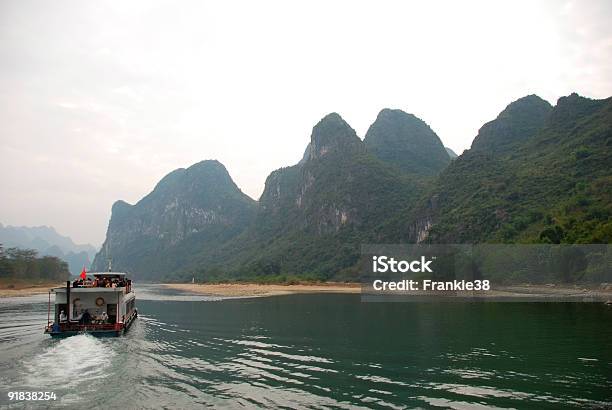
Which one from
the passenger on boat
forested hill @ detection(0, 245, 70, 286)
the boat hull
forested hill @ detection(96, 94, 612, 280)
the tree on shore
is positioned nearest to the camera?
the boat hull

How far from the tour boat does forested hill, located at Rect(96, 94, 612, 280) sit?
175 ft

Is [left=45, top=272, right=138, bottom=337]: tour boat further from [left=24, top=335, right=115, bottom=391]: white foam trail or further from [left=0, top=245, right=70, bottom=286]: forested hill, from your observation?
[left=0, top=245, right=70, bottom=286]: forested hill

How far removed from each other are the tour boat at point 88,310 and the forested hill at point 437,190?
53.4 meters

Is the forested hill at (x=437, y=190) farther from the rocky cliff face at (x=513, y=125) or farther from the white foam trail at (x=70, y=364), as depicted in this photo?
the white foam trail at (x=70, y=364)

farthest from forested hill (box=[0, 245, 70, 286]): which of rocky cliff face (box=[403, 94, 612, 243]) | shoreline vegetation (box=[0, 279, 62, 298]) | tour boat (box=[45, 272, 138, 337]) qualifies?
rocky cliff face (box=[403, 94, 612, 243])

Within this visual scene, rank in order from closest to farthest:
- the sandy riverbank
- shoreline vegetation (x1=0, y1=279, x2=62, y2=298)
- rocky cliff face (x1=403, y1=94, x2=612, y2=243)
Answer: rocky cliff face (x1=403, y1=94, x2=612, y2=243), the sandy riverbank, shoreline vegetation (x1=0, y1=279, x2=62, y2=298)

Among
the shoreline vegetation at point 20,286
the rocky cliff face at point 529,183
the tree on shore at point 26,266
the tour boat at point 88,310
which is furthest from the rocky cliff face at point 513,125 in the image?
the tree on shore at point 26,266

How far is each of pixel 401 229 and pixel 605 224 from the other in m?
73.1

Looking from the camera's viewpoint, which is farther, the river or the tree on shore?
the tree on shore

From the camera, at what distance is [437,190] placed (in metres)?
116

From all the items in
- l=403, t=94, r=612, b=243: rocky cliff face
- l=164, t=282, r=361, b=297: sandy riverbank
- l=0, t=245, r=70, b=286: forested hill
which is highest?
l=403, t=94, r=612, b=243: rocky cliff face

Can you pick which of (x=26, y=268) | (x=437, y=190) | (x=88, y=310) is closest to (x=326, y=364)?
(x=88, y=310)

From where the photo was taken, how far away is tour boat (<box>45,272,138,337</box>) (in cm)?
2638

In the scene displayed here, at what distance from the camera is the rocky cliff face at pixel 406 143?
178m
